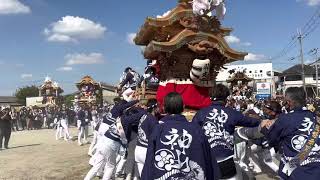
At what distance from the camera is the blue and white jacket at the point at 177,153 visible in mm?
4191

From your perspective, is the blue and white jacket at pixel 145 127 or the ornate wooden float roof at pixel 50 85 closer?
the blue and white jacket at pixel 145 127

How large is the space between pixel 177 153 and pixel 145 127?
2416 mm

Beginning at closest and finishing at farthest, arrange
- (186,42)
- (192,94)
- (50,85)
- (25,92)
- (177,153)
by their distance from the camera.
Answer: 1. (177,153)
2. (186,42)
3. (192,94)
4. (50,85)
5. (25,92)

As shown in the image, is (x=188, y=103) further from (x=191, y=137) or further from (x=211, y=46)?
(x=191, y=137)

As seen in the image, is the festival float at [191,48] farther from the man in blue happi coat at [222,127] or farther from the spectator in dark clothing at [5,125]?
the spectator in dark clothing at [5,125]

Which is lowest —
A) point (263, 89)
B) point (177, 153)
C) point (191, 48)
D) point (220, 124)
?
point (177, 153)

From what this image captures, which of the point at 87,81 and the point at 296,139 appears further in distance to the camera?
the point at 87,81

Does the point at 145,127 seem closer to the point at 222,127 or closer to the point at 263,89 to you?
the point at 222,127

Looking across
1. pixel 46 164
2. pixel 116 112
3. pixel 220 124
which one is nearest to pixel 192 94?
pixel 220 124

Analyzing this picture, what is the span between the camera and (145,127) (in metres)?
6.58

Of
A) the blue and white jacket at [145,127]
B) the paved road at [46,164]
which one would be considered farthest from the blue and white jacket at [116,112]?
the blue and white jacket at [145,127]

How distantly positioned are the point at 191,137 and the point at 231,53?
2.29 m

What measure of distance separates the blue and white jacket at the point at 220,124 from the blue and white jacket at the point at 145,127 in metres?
1.01

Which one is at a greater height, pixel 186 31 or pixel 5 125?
pixel 186 31
